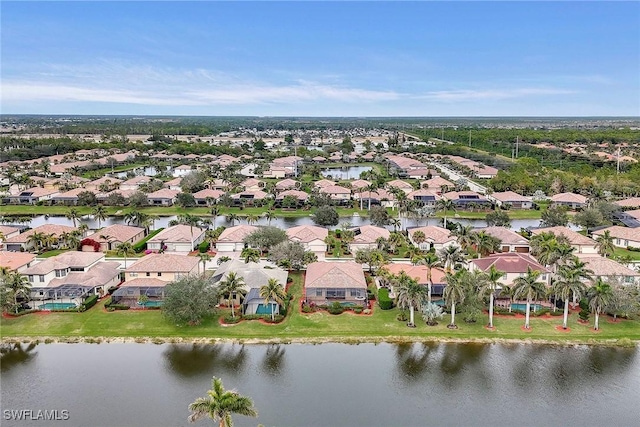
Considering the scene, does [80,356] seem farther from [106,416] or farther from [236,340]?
[236,340]

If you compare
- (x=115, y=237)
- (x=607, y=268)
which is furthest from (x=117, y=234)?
(x=607, y=268)

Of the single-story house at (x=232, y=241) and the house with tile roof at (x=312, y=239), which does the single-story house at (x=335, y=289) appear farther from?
the single-story house at (x=232, y=241)

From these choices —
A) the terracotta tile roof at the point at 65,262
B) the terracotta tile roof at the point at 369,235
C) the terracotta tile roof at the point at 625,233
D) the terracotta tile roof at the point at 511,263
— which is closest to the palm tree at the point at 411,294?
the terracotta tile roof at the point at 511,263

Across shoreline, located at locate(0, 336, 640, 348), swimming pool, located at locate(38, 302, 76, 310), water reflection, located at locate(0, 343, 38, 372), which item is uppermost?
swimming pool, located at locate(38, 302, 76, 310)

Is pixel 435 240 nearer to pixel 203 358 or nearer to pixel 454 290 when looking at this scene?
pixel 454 290

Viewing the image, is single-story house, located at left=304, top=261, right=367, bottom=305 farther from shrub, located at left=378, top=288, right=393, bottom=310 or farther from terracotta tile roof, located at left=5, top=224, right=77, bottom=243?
terracotta tile roof, located at left=5, top=224, right=77, bottom=243

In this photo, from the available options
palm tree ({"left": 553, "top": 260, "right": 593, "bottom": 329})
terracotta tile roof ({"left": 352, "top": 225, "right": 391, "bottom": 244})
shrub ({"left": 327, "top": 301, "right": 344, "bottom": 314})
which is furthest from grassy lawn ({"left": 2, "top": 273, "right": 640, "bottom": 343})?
terracotta tile roof ({"left": 352, "top": 225, "right": 391, "bottom": 244})
